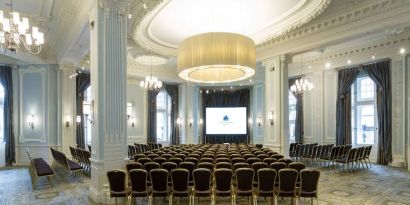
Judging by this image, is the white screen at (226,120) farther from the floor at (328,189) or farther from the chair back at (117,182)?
the chair back at (117,182)

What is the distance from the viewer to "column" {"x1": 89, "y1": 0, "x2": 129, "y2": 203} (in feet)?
19.5

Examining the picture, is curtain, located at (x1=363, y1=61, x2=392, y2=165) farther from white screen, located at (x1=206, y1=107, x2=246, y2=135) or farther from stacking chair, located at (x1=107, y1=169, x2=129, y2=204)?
stacking chair, located at (x1=107, y1=169, x2=129, y2=204)

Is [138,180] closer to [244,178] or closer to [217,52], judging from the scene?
[244,178]

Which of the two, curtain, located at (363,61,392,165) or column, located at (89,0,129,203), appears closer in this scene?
column, located at (89,0,129,203)

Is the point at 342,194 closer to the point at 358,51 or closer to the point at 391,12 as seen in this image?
the point at 391,12

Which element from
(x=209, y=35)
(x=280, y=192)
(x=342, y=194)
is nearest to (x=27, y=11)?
(x=209, y=35)

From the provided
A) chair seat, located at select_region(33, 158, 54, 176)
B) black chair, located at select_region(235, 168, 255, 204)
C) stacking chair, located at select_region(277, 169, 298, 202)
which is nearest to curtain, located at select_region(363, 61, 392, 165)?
stacking chair, located at select_region(277, 169, 298, 202)

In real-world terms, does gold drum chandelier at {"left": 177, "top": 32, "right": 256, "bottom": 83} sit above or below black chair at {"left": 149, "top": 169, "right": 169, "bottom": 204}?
above

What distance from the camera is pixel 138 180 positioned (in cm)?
527

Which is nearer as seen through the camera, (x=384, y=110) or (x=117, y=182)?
(x=117, y=182)

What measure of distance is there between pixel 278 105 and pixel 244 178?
5.67 meters

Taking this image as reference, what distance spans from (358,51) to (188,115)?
8.92 m

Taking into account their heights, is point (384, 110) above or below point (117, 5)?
below

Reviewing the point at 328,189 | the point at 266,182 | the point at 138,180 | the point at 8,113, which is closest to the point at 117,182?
the point at 138,180
